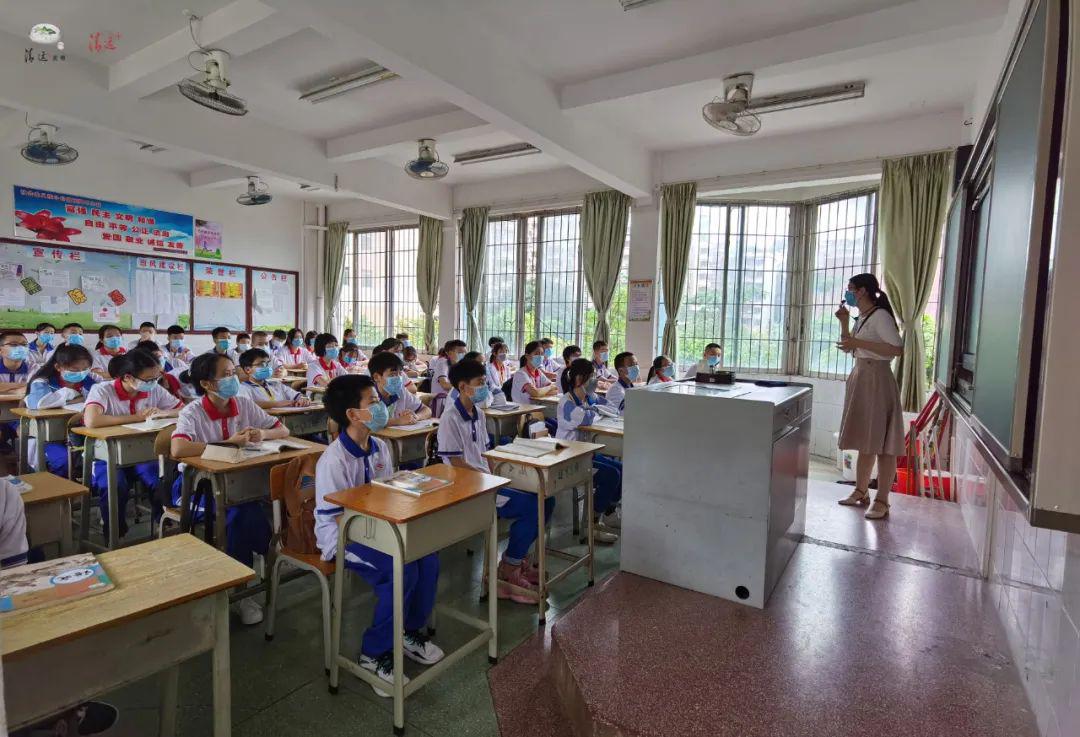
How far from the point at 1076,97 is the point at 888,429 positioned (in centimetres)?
246

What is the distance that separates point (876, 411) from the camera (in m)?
3.08

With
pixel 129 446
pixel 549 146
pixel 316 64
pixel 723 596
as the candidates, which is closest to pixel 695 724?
pixel 723 596

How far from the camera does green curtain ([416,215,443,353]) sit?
875 cm

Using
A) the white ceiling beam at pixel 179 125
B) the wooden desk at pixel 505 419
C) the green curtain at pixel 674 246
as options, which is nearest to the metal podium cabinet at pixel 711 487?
the wooden desk at pixel 505 419

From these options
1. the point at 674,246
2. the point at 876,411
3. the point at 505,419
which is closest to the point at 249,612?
the point at 505,419

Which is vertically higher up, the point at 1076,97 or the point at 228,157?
the point at 228,157

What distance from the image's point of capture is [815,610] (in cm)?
218

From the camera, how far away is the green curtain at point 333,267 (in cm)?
986

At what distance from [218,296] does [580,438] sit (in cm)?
734

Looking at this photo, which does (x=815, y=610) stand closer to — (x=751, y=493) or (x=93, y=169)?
(x=751, y=493)

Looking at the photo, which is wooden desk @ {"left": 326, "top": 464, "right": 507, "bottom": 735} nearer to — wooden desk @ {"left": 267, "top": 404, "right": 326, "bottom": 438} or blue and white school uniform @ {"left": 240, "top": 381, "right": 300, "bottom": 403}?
wooden desk @ {"left": 267, "top": 404, "right": 326, "bottom": 438}

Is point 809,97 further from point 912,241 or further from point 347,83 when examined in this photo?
point 347,83

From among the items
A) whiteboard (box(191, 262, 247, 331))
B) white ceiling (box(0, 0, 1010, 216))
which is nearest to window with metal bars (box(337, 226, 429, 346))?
whiteboard (box(191, 262, 247, 331))

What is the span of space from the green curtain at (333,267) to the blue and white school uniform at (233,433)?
6.97 metres
